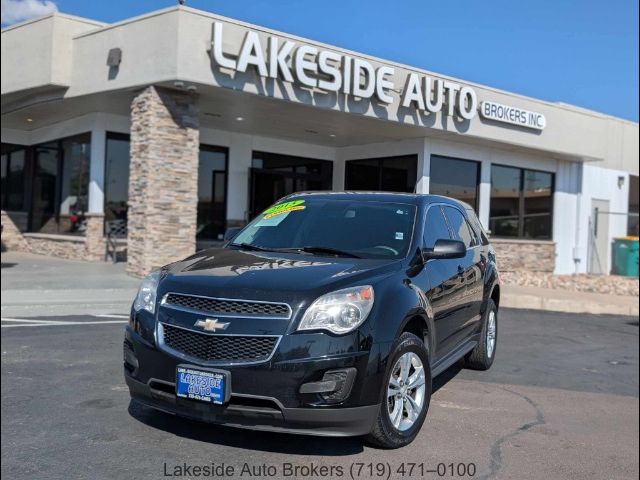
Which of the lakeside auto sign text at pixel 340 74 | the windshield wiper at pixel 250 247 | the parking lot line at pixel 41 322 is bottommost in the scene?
the parking lot line at pixel 41 322

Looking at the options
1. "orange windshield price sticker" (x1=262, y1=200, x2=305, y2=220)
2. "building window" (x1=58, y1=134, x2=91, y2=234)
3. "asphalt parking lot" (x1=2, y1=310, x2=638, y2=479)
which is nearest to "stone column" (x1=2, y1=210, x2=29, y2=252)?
"building window" (x1=58, y1=134, x2=91, y2=234)

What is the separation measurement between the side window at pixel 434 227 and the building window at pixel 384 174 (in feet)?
30.3

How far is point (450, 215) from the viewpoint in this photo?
610 cm

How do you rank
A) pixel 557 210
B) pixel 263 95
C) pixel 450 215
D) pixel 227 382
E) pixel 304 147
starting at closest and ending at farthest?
pixel 227 382 < pixel 450 215 < pixel 263 95 < pixel 304 147 < pixel 557 210

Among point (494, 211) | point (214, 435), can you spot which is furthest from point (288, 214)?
point (494, 211)

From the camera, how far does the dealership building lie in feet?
43.0

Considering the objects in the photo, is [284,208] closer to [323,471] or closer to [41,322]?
[323,471]

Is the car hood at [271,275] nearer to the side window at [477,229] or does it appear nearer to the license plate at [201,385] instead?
the license plate at [201,385]

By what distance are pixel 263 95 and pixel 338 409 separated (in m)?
10.3

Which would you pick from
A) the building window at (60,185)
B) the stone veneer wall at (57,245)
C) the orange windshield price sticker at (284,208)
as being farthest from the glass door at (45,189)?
the orange windshield price sticker at (284,208)

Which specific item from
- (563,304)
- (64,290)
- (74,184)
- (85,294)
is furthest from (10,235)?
(563,304)

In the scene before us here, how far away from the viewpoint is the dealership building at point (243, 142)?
13102 mm

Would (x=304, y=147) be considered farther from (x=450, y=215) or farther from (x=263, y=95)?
(x=450, y=215)

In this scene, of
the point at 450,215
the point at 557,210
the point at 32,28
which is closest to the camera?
the point at 450,215
